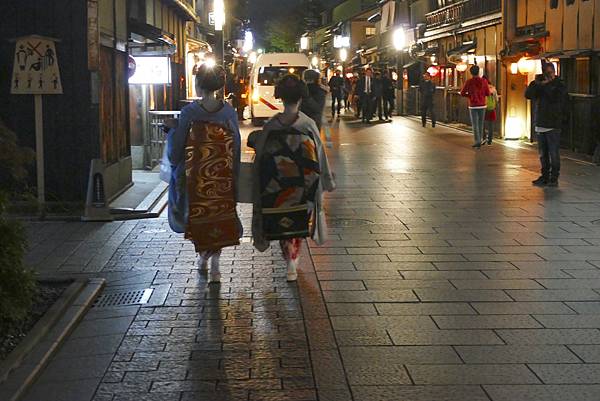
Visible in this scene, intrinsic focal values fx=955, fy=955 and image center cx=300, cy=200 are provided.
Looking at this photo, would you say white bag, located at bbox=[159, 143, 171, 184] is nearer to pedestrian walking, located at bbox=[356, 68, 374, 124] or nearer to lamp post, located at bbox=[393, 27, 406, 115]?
pedestrian walking, located at bbox=[356, 68, 374, 124]

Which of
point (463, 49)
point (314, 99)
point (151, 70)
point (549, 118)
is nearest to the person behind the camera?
point (314, 99)

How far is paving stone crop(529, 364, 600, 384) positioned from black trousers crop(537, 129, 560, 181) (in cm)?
978

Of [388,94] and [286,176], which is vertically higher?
[388,94]

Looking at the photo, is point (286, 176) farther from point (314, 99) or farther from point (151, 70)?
point (151, 70)

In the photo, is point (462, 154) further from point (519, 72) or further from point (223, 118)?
point (223, 118)

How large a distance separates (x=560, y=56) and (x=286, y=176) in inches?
588

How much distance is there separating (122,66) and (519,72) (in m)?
12.7

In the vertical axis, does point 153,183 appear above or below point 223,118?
below

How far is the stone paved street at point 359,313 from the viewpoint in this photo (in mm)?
5766

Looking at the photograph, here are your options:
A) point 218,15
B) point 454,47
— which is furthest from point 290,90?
point 218,15

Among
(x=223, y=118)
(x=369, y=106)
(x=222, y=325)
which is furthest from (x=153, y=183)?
(x=369, y=106)

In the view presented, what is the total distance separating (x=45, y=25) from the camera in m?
12.9

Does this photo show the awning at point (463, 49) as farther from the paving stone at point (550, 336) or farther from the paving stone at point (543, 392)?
the paving stone at point (543, 392)

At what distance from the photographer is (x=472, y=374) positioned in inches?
232
